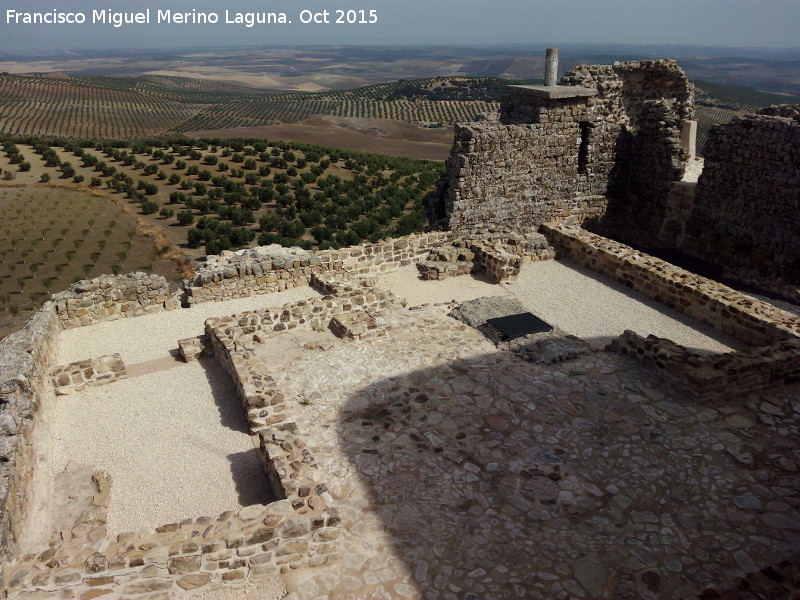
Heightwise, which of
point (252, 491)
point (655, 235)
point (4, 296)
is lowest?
point (4, 296)

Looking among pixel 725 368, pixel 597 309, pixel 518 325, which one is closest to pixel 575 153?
pixel 597 309

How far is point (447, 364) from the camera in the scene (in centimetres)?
844

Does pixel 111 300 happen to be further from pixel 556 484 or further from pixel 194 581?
pixel 556 484

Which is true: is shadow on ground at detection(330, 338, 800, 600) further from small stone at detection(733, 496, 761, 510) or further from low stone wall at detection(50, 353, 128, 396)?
low stone wall at detection(50, 353, 128, 396)

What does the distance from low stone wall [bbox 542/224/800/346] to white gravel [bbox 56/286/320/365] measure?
5.68 meters

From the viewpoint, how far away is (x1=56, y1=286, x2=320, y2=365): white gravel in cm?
935

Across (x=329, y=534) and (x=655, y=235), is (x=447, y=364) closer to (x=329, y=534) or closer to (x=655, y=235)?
(x=329, y=534)

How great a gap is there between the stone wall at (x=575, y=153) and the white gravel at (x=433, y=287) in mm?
1444

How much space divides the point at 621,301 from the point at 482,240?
3.35m

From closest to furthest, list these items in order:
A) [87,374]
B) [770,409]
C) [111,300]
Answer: [770,409] < [87,374] < [111,300]

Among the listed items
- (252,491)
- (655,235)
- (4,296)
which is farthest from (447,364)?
(4,296)

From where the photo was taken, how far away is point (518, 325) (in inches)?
373

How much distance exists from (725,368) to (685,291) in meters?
2.92

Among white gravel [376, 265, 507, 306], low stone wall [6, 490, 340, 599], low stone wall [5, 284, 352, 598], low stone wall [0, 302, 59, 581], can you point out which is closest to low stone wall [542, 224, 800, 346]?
white gravel [376, 265, 507, 306]
